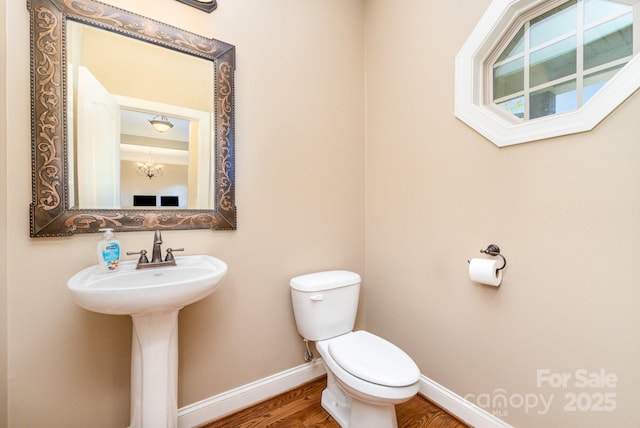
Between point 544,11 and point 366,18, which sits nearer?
point 544,11

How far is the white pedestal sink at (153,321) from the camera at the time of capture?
0.93 meters

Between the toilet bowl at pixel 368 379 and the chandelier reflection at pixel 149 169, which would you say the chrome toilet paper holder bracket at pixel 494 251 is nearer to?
the toilet bowl at pixel 368 379

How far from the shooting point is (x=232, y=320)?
4.99 ft

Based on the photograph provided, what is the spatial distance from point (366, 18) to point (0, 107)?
209cm

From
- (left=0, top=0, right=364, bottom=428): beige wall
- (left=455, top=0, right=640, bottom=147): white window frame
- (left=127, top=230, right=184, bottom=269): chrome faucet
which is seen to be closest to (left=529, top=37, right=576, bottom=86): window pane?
(left=455, top=0, right=640, bottom=147): white window frame

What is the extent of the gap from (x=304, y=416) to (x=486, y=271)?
122 cm

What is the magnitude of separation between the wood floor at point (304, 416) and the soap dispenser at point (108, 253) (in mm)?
964

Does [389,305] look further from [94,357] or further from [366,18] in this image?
[366,18]

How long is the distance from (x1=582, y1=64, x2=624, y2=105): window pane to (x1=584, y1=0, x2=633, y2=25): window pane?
0.22 m

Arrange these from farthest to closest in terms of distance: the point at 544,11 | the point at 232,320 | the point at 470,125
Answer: the point at 232,320 → the point at 470,125 → the point at 544,11

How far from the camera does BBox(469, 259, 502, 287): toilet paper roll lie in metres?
1.25

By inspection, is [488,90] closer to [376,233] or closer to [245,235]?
[376,233]

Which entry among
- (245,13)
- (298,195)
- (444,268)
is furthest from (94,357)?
(245,13)

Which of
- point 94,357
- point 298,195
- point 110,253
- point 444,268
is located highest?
point 298,195
